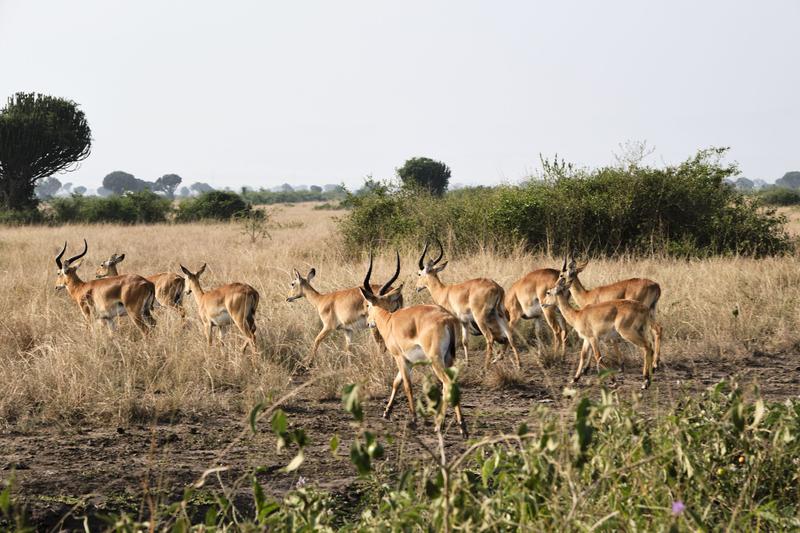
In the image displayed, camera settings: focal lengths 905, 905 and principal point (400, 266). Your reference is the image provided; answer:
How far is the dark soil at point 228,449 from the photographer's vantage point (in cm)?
525

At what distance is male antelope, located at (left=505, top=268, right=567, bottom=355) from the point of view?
9438 millimetres

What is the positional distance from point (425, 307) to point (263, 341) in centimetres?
307

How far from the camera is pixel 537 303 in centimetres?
959

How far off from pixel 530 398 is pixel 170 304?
4.86 metres

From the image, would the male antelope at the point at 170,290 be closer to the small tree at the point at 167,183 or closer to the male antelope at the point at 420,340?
the male antelope at the point at 420,340

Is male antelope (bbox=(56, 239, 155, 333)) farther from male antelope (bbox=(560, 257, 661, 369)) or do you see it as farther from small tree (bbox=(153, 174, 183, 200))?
small tree (bbox=(153, 174, 183, 200))

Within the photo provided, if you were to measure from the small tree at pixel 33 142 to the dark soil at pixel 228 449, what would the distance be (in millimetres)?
28642

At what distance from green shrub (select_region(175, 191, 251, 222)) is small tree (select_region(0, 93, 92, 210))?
534cm

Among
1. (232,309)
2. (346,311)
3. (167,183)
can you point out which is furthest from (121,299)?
(167,183)

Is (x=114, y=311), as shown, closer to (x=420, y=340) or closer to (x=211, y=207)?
(x=420, y=340)

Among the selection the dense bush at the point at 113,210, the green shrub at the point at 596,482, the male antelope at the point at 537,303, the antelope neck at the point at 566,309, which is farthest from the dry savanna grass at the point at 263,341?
the dense bush at the point at 113,210

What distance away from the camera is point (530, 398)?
7.71 meters

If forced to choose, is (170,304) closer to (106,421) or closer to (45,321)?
(45,321)

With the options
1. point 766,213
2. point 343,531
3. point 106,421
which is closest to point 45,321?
point 106,421
